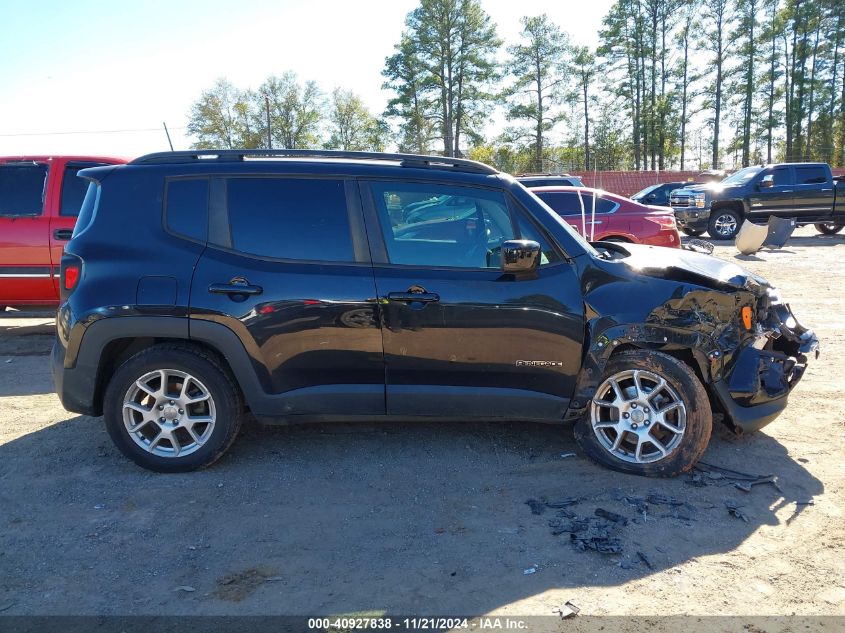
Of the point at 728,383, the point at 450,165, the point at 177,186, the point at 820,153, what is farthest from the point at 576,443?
the point at 820,153

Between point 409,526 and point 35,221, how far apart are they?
19.9ft

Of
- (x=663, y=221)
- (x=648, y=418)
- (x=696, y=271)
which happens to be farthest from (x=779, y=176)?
(x=648, y=418)

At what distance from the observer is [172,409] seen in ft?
13.1

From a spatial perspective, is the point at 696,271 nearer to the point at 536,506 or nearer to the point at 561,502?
the point at 561,502

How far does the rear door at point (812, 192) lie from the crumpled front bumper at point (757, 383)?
55.2ft

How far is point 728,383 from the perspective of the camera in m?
3.97

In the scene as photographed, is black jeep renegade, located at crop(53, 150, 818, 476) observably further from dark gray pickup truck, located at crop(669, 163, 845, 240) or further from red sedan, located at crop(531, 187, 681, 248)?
dark gray pickup truck, located at crop(669, 163, 845, 240)

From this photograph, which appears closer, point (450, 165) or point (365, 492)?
point (365, 492)

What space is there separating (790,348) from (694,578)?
7.04 ft

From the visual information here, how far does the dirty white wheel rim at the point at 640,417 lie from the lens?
391 cm

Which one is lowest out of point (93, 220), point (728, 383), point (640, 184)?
point (728, 383)

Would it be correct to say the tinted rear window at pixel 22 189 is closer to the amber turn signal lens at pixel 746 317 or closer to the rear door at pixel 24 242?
the rear door at pixel 24 242

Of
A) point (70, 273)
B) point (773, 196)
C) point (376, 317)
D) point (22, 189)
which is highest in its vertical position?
point (773, 196)

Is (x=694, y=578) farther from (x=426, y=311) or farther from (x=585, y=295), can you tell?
(x=426, y=311)
